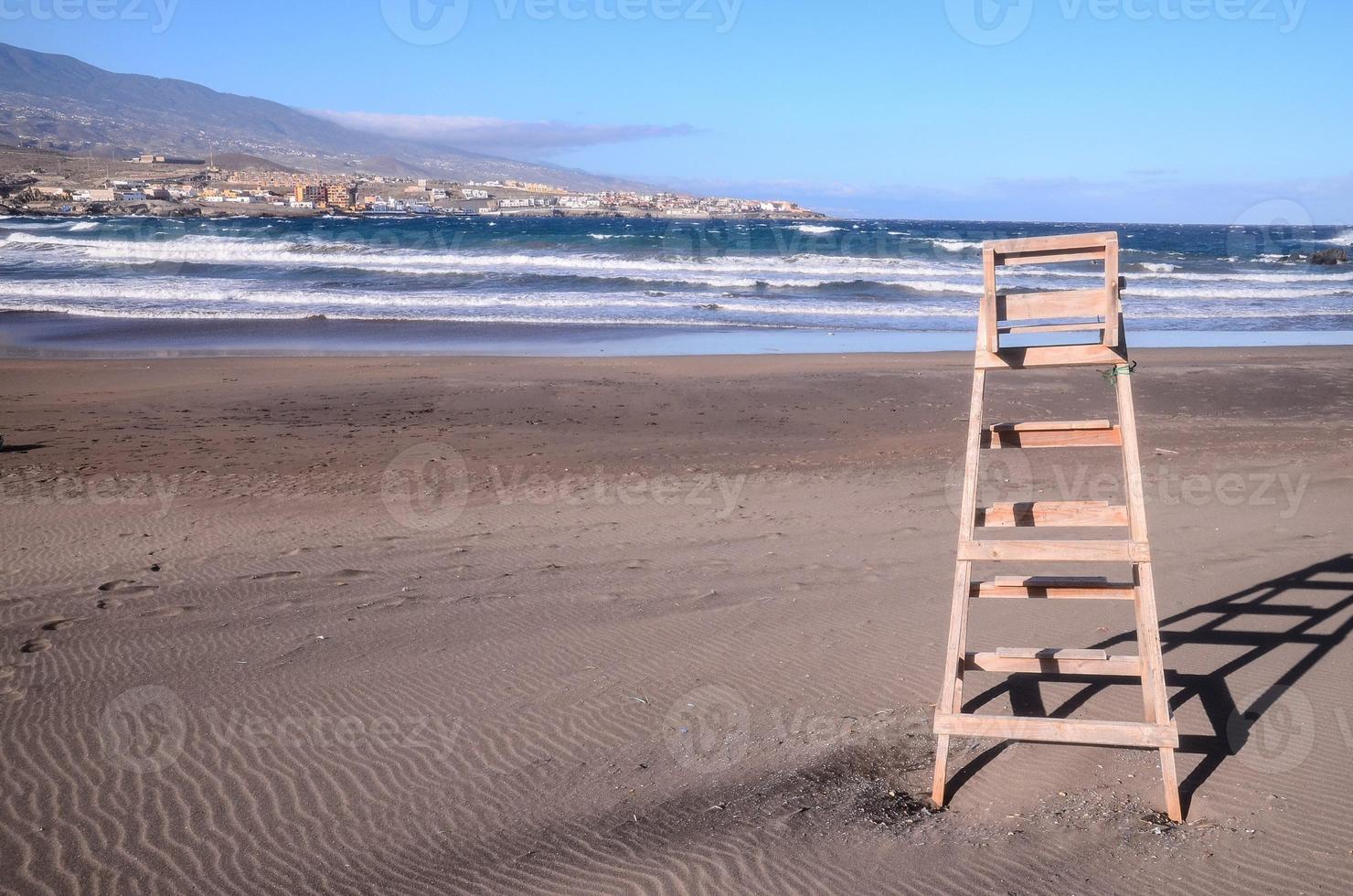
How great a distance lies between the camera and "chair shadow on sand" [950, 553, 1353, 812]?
4.41 meters

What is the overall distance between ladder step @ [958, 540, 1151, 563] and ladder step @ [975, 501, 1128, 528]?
0.42 feet

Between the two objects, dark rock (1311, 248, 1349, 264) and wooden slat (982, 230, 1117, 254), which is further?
dark rock (1311, 248, 1349, 264)

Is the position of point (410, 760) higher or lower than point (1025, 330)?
lower

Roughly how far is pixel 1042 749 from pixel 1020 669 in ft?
1.30

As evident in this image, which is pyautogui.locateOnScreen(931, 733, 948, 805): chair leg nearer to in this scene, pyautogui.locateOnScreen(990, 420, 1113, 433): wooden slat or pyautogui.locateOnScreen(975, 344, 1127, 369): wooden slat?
pyautogui.locateOnScreen(990, 420, 1113, 433): wooden slat

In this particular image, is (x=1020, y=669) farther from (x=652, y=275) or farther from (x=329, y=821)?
(x=652, y=275)

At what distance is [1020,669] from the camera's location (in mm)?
4320

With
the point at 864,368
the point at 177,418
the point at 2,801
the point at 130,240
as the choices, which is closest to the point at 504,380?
the point at 177,418

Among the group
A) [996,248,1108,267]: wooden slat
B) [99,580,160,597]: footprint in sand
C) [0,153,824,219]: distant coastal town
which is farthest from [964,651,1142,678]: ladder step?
[0,153,824,219]: distant coastal town

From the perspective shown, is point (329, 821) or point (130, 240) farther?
point (130, 240)

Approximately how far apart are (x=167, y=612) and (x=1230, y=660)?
19.8 feet

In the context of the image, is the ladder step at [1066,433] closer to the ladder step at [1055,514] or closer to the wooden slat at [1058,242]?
the ladder step at [1055,514]

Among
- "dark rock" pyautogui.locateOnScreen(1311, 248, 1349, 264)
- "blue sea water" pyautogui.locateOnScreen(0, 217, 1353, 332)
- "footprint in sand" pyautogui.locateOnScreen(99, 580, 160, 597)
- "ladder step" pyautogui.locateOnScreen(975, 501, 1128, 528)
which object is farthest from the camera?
"dark rock" pyautogui.locateOnScreen(1311, 248, 1349, 264)

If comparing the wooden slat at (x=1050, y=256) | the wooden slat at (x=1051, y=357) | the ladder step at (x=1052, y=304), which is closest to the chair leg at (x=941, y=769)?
the wooden slat at (x=1051, y=357)
